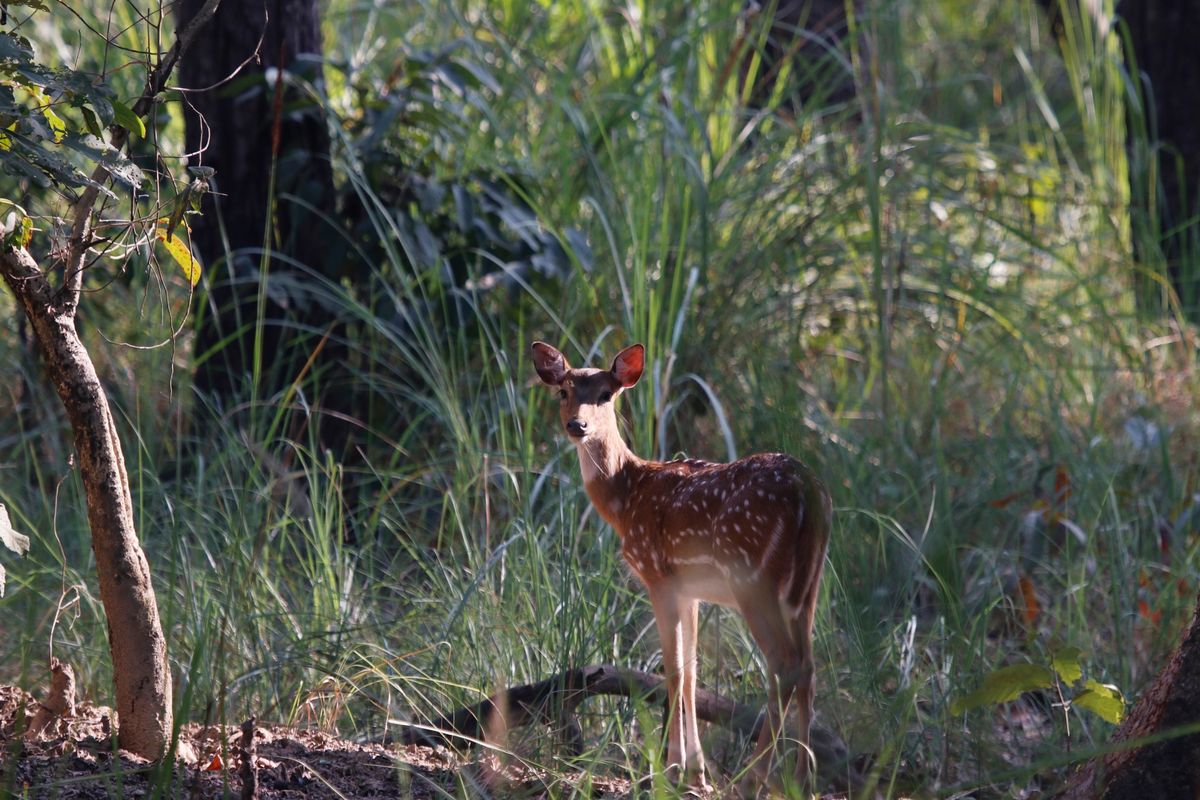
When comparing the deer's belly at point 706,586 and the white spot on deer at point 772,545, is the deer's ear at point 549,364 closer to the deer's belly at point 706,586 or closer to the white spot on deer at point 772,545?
the deer's belly at point 706,586

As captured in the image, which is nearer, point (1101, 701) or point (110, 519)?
point (110, 519)

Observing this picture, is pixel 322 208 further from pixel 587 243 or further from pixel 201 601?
pixel 201 601

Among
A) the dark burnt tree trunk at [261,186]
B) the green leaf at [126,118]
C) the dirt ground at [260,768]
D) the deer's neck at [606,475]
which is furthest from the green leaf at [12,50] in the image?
the dark burnt tree trunk at [261,186]

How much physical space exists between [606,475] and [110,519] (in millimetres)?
1259

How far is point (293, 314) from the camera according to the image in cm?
481

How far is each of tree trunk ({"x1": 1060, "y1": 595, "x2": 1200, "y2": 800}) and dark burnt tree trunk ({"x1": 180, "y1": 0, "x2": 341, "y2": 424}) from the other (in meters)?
3.11

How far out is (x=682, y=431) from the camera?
492cm

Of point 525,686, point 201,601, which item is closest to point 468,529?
point 201,601

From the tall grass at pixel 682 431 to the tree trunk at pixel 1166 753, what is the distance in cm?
19

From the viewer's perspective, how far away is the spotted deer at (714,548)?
2826mm

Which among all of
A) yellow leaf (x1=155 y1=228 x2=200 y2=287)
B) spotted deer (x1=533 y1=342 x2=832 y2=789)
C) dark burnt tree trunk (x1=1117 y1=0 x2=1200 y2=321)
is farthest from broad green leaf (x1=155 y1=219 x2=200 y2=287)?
dark burnt tree trunk (x1=1117 y1=0 x2=1200 y2=321)

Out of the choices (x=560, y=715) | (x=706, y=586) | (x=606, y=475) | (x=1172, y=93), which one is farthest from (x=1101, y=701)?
(x=1172, y=93)

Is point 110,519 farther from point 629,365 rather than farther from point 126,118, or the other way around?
point 629,365

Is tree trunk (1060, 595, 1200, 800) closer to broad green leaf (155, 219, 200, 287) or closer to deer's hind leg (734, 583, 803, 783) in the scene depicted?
deer's hind leg (734, 583, 803, 783)
